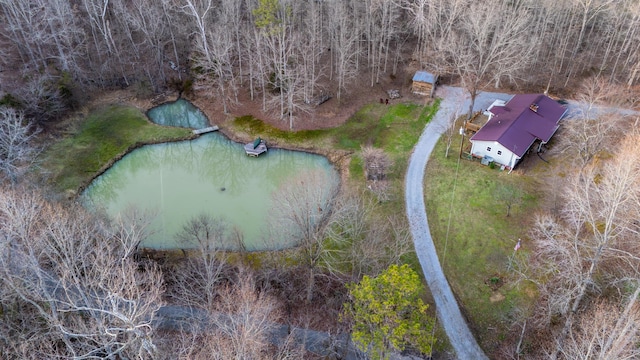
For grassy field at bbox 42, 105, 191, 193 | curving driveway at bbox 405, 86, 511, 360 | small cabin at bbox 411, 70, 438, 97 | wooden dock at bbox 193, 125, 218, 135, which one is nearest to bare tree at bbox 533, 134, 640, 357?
curving driveway at bbox 405, 86, 511, 360

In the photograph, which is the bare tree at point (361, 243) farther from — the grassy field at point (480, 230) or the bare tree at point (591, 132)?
the bare tree at point (591, 132)

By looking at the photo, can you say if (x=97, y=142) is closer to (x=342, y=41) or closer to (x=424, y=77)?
(x=342, y=41)

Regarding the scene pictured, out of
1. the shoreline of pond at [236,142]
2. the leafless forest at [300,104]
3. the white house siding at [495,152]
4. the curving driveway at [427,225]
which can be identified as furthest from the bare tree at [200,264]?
the white house siding at [495,152]

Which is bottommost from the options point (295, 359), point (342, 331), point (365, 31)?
point (342, 331)

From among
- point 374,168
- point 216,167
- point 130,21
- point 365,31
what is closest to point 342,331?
point 374,168

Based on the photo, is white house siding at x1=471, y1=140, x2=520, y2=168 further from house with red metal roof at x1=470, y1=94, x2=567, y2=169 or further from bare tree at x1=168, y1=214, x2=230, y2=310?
bare tree at x1=168, y1=214, x2=230, y2=310

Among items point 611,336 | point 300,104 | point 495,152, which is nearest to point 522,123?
A: point 495,152

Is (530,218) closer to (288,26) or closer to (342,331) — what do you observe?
(342,331)
